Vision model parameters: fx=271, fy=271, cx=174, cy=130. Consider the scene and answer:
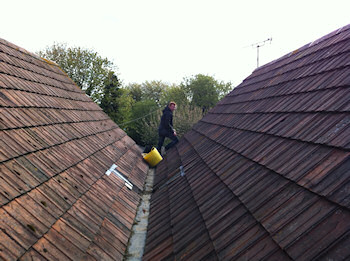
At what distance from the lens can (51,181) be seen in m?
2.90

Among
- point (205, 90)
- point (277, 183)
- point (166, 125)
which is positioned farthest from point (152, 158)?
point (205, 90)

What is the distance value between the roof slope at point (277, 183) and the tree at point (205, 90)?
29.5 meters

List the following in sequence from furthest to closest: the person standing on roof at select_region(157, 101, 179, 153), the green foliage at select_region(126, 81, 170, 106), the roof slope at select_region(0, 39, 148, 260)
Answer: the green foliage at select_region(126, 81, 170, 106) < the person standing on roof at select_region(157, 101, 179, 153) < the roof slope at select_region(0, 39, 148, 260)

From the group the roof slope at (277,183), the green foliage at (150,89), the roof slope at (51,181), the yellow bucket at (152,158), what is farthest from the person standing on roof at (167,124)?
the green foliage at (150,89)

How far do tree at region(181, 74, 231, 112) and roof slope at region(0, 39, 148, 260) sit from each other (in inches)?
1170

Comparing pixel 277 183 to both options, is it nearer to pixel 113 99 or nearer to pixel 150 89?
pixel 113 99

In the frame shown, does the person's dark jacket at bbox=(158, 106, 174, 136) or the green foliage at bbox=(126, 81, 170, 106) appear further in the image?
the green foliage at bbox=(126, 81, 170, 106)

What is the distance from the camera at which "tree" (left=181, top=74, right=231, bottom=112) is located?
114ft

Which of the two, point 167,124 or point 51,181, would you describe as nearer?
point 51,181

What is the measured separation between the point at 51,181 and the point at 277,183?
2293 millimetres

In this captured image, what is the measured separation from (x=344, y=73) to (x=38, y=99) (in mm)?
4468

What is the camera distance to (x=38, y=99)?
4438 mm

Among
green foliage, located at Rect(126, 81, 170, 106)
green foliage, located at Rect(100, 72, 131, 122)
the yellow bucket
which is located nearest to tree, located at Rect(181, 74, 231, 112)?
green foliage, located at Rect(100, 72, 131, 122)

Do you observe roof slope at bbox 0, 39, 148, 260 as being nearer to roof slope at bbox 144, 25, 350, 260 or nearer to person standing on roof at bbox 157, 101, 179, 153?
roof slope at bbox 144, 25, 350, 260
